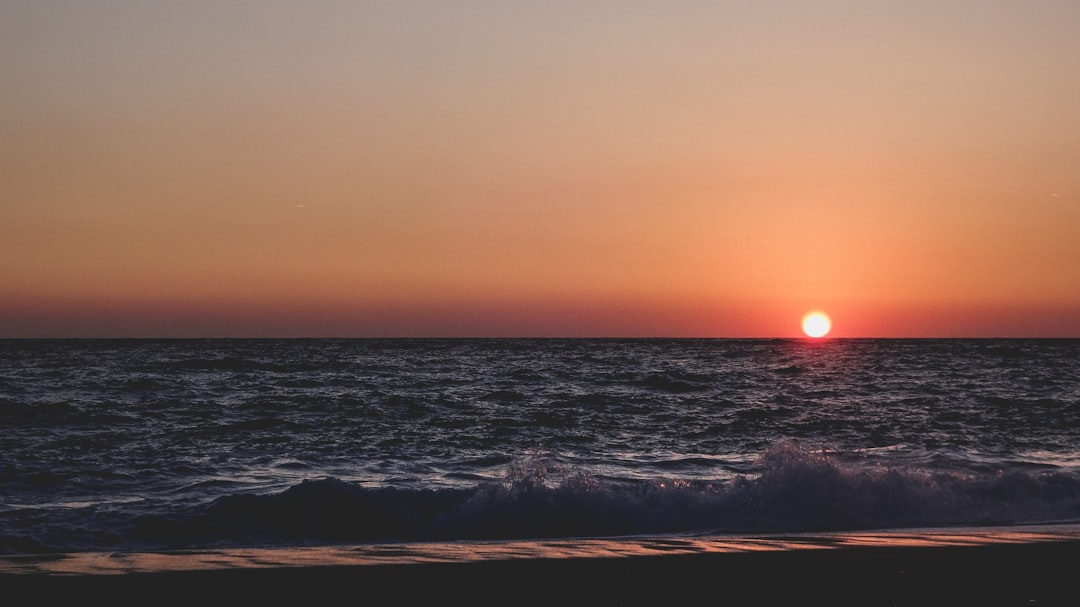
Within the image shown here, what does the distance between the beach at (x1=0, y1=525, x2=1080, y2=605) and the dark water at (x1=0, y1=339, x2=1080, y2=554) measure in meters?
4.50

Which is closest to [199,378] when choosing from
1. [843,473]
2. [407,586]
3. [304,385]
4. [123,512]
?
[304,385]

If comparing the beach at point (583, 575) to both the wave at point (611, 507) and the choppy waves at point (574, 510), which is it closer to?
the choppy waves at point (574, 510)

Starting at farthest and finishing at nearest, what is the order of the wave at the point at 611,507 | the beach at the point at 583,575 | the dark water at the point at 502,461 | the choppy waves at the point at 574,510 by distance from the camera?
the dark water at the point at 502,461 < the wave at the point at 611,507 < the choppy waves at the point at 574,510 < the beach at the point at 583,575

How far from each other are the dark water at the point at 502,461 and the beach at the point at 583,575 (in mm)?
4497

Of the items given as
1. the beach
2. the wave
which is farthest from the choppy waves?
the beach

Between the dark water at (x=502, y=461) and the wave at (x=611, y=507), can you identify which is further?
the dark water at (x=502, y=461)

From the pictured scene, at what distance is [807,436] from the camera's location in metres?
21.1

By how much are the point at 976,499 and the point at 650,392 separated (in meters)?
18.3

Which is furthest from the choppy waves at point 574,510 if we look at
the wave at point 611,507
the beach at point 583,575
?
the beach at point 583,575

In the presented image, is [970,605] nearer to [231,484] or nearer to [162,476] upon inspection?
[231,484]

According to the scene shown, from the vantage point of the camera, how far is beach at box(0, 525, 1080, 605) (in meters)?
5.11

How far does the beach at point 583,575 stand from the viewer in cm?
511

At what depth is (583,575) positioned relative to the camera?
5633 millimetres

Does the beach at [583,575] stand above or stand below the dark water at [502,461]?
above
